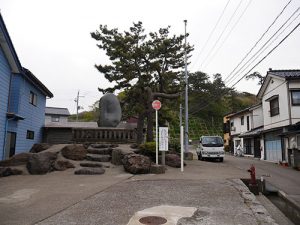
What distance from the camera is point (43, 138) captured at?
21.9 m

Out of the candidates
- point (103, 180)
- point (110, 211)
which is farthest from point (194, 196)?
Answer: point (103, 180)

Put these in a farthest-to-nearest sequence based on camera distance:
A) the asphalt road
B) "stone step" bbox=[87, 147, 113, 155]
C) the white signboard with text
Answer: "stone step" bbox=[87, 147, 113, 155] → the white signboard with text → the asphalt road

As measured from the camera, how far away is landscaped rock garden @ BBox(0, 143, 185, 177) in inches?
451

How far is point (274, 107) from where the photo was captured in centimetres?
2375

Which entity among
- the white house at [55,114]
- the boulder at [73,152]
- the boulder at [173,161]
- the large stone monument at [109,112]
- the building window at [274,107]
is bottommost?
the boulder at [173,161]

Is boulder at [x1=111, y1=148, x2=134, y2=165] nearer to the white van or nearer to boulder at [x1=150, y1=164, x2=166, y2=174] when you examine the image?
boulder at [x1=150, y1=164, x2=166, y2=174]

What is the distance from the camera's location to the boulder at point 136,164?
11297 millimetres

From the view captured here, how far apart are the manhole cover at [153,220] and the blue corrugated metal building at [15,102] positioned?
11122mm

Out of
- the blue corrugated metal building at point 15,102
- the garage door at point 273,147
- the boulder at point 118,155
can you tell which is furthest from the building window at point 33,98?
the garage door at point 273,147

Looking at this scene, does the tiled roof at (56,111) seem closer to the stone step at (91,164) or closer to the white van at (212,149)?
the white van at (212,149)

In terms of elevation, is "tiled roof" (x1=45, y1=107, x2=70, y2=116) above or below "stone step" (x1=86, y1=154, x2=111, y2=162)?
above

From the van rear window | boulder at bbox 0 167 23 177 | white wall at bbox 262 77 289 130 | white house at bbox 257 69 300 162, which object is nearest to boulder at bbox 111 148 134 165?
boulder at bbox 0 167 23 177

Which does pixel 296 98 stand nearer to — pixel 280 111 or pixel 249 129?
pixel 280 111

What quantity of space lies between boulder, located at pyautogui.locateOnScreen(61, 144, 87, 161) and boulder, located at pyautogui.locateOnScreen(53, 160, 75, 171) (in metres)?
0.74
